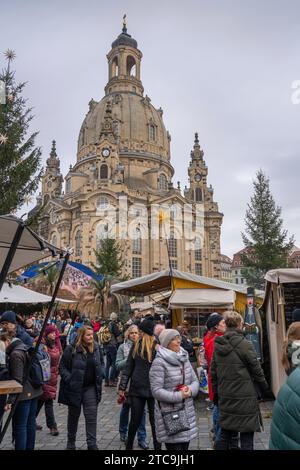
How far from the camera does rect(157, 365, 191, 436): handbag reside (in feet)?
14.2

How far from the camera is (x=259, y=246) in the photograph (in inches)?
1231

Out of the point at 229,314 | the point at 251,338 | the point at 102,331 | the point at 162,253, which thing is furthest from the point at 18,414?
the point at 162,253

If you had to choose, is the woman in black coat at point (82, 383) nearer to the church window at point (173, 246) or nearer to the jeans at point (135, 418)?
the jeans at point (135, 418)

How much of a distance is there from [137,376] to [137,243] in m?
56.2

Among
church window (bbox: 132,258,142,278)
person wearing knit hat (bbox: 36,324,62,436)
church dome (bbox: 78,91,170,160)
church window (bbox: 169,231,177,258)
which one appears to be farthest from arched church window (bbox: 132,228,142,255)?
person wearing knit hat (bbox: 36,324,62,436)

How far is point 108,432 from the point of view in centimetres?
707

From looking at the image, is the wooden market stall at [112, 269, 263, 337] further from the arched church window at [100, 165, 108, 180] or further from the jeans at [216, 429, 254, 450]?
the arched church window at [100, 165, 108, 180]

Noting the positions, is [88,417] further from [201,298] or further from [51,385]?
[201,298]

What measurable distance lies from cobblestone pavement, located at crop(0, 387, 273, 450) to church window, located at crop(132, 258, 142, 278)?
168 ft

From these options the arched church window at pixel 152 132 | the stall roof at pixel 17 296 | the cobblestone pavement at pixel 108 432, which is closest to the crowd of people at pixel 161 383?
the cobblestone pavement at pixel 108 432

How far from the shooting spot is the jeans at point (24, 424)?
513cm

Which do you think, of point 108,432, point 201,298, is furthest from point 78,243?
point 108,432
